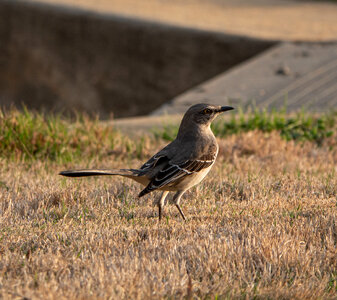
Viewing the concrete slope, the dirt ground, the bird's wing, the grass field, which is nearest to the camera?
the grass field

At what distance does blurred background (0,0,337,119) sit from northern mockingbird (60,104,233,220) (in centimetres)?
654

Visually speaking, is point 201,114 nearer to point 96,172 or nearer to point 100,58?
point 96,172

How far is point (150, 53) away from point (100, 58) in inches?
66.1

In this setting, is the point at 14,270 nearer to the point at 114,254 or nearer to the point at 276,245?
the point at 114,254

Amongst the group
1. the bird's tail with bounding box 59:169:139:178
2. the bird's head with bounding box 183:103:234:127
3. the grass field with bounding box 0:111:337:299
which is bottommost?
the grass field with bounding box 0:111:337:299

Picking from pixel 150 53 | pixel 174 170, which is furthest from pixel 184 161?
pixel 150 53

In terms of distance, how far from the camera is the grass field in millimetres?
3865

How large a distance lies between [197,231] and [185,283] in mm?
952

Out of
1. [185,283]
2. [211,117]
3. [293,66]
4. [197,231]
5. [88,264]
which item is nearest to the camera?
[185,283]

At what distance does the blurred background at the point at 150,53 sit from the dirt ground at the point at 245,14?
35mm

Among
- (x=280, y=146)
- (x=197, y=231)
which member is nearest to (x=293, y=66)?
(x=280, y=146)

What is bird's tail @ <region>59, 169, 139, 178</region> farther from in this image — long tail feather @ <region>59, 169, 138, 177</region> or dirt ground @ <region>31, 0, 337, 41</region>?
dirt ground @ <region>31, 0, 337, 41</region>

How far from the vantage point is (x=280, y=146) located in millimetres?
8195

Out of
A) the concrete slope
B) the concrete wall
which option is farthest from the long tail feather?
the concrete wall
